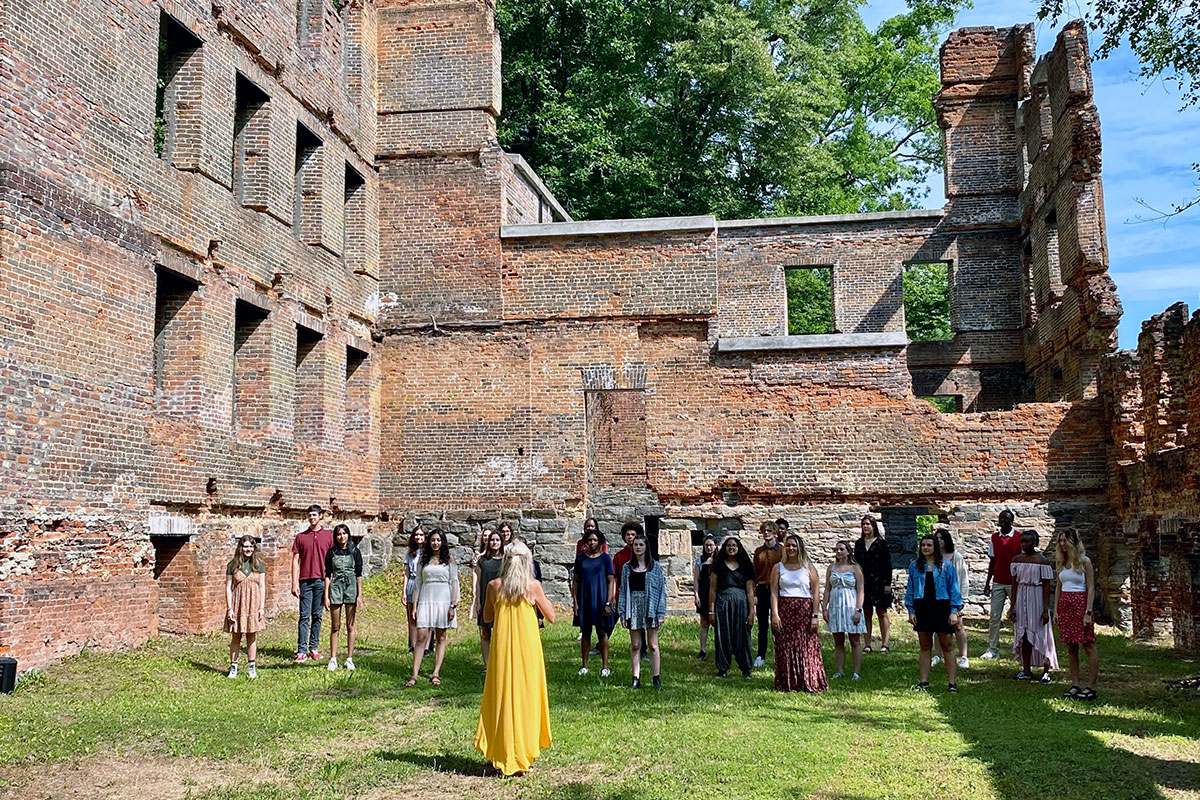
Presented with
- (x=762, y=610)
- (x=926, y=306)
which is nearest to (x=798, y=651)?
(x=762, y=610)

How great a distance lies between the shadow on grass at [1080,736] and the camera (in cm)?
711

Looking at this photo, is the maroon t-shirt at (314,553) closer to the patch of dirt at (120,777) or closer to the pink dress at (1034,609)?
the patch of dirt at (120,777)

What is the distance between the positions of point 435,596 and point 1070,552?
6.40m

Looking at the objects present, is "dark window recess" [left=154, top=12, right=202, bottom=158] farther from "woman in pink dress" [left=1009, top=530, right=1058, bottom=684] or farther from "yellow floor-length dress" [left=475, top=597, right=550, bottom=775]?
"woman in pink dress" [left=1009, top=530, right=1058, bottom=684]

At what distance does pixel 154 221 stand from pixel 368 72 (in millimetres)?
7681

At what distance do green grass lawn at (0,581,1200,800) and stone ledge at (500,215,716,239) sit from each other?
8.86 m

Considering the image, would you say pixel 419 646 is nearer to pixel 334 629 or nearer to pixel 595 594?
pixel 334 629

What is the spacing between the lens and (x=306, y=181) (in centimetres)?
1689

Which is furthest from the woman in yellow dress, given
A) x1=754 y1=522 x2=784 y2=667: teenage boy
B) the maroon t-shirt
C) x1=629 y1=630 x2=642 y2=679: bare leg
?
x1=754 y1=522 x2=784 y2=667: teenage boy

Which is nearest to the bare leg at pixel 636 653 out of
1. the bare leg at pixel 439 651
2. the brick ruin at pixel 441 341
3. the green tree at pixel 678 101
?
the bare leg at pixel 439 651

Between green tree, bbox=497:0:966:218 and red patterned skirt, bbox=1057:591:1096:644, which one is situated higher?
green tree, bbox=497:0:966:218

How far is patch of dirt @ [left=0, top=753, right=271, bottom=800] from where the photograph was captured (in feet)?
22.3

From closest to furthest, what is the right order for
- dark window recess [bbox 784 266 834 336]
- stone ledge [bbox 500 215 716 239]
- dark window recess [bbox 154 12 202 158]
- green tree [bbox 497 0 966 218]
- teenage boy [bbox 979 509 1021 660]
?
1. teenage boy [bbox 979 509 1021 660]
2. dark window recess [bbox 154 12 202 158]
3. stone ledge [bbox 500 215 716 239]
4. green tree [bbox 497 0 966 218]
5. dark window recess [bbox 784 266 834 336]

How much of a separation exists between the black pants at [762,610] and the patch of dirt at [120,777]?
666 cm
